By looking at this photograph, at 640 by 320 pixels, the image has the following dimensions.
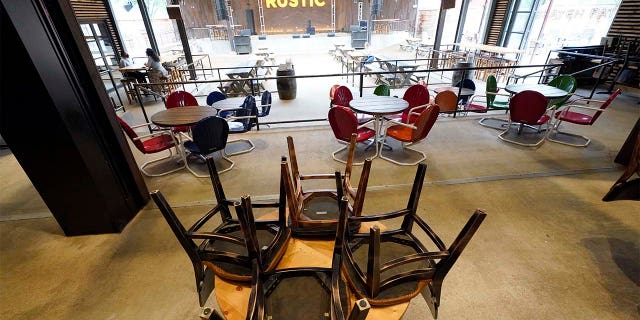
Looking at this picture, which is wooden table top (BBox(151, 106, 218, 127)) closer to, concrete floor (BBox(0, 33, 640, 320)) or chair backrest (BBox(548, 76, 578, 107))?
concrete floor (BBox(0, 33, 640, 320))

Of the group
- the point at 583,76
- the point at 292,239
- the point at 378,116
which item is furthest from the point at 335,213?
the point at 583,76

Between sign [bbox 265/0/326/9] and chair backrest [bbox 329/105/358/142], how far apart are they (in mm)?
17371

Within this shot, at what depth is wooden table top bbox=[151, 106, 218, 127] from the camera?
116 inches

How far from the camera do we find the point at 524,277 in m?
1.82

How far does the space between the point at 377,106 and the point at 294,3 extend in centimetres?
1707

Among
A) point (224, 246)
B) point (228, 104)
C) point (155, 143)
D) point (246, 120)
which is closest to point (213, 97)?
point (228, 104)

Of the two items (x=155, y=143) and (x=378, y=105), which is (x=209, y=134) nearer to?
(x=155, y=143)

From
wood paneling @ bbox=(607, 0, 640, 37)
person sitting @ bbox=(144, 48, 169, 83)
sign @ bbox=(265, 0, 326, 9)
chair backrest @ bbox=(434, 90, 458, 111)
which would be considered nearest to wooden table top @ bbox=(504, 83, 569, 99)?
chair backrest @ bbox=(434, 90, 458, 111)

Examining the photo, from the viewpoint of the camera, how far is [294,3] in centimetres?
Result: 1730

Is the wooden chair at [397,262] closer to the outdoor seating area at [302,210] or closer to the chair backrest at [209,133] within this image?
the outdoor seating area at [302,210]

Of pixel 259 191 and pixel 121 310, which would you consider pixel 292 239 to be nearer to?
pixel 121 310

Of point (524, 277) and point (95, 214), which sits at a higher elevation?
point (95, 214)

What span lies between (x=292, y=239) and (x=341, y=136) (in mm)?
1831

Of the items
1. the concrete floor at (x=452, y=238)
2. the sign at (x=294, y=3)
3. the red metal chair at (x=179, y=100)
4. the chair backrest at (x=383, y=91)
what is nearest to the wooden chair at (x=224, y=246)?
the concrete floor at (x=452, y=238)
